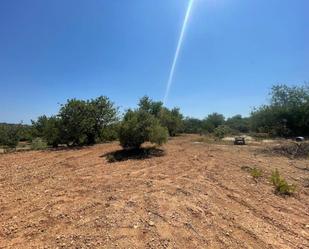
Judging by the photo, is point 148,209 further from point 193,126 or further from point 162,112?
point 193,126

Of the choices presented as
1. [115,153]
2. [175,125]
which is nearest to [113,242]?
[115,153]

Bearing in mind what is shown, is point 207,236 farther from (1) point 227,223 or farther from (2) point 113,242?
(2) point 113,242

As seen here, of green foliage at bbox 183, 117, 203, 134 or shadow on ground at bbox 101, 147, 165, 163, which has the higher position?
green foliage at bbox 183, 117, 203, 134

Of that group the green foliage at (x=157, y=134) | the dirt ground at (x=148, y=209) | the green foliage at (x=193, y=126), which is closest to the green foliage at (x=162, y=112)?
the green foliage at (x=193, y=126)

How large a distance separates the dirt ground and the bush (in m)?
3.00

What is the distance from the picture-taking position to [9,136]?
22.9 meters

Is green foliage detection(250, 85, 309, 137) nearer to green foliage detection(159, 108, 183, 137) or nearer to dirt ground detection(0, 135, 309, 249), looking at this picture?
green foliage detection(159, 108, 183, 137)

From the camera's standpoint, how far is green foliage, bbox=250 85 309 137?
24.3 m

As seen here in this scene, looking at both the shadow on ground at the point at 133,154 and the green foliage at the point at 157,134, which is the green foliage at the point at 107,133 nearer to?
the shadow on ground at the point at 133,154

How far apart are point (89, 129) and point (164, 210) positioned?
11228mm

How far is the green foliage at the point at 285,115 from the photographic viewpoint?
24.3 meters

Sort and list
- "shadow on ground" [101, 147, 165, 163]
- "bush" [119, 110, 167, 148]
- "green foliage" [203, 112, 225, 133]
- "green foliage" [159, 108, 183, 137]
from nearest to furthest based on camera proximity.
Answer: "shadow on ground" [101, 147, 165, 163], "bush" [119, 110, 167, 148], "green foliage" [159, 108, 183, 137], "green foliage" [203, 112, 225, 133]

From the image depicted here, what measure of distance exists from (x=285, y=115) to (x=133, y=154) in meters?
19.0

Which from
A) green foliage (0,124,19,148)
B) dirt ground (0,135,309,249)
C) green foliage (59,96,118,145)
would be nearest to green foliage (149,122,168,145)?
dirt ground (0,135,309,249)
